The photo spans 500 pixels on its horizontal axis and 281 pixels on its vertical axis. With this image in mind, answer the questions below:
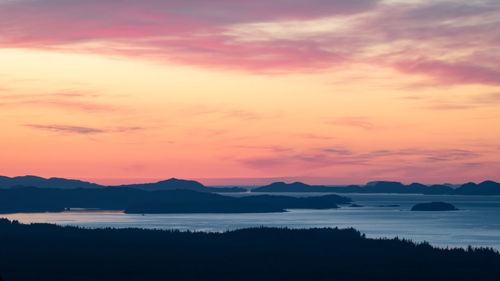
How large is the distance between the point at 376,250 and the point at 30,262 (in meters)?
69.9

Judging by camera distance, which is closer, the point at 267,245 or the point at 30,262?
the point at 30,262

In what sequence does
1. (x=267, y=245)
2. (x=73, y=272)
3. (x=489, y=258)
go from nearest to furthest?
(x=73, y=272) < (x=489, y=258) < (x=267, y=245)

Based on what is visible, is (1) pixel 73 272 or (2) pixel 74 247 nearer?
(1) pixel 73 272

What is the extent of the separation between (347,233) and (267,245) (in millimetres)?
26716

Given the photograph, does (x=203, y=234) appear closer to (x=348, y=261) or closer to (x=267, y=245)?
(x=267, y=245)

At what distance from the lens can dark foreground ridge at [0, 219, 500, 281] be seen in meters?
118

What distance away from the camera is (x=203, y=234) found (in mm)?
187750

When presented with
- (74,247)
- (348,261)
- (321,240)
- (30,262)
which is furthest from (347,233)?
(30,262)

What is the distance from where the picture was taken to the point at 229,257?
145 metres

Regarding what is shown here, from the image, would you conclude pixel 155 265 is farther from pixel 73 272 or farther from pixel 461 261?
pixel 461 261

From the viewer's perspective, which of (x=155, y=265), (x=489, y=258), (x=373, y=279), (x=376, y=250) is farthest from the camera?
(x=376, y=250)

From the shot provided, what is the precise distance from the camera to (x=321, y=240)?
17888cm

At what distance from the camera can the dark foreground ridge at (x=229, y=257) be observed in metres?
118

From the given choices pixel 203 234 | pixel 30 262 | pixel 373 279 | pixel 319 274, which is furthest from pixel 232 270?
pixel 203 234
